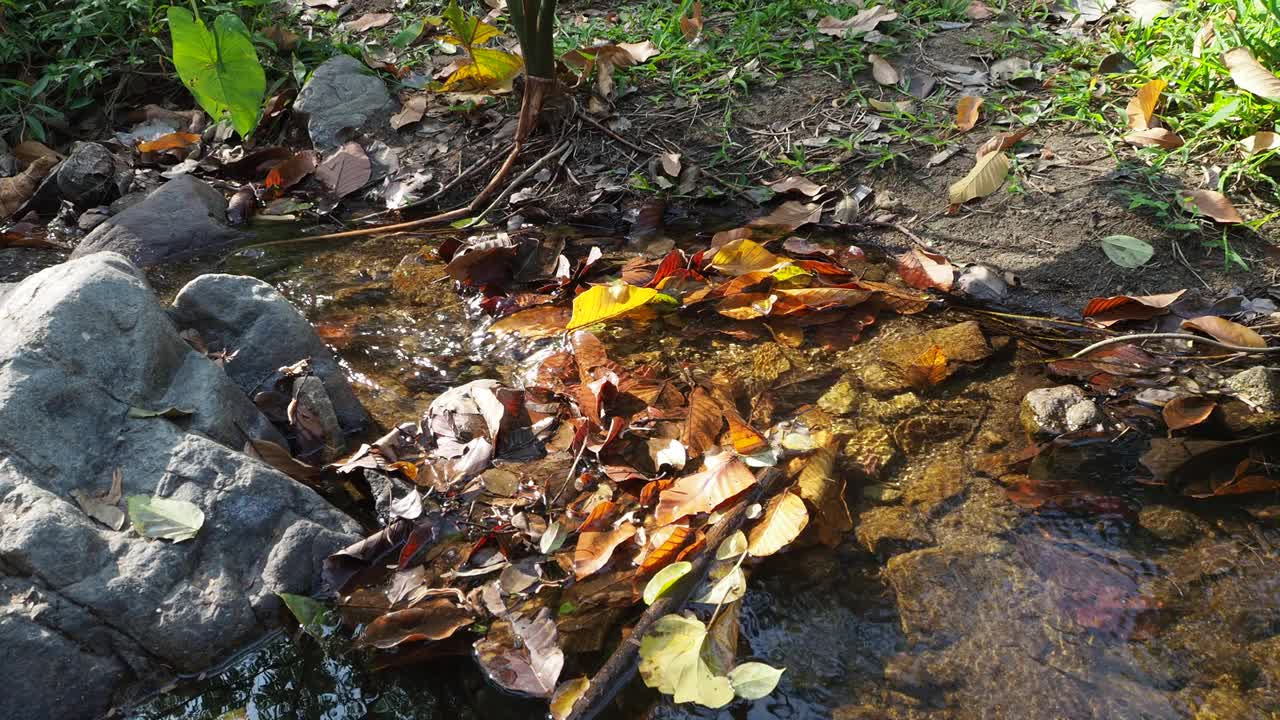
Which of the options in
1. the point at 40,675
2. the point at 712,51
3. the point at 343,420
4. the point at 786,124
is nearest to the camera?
the point at 40,675

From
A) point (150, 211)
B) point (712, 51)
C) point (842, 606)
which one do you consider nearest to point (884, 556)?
point (842, 606)

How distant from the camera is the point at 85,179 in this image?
364 cm

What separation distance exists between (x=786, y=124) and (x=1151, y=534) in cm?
200

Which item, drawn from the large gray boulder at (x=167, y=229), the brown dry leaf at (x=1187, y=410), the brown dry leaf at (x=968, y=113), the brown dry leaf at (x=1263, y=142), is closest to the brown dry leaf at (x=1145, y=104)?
the brown dry leaf at (x=1263, y=142)

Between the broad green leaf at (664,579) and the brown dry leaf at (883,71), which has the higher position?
the brown dry leaf at (883,71)

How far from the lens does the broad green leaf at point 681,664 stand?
1.63m

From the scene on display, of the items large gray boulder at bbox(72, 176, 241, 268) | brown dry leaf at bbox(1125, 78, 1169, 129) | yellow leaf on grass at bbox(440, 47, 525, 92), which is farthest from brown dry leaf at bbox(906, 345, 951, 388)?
large gray boulder at bbox(72, 176, 241, 268)

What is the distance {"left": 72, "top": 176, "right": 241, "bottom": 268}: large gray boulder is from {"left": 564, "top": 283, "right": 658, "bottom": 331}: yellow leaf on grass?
1.64 metres

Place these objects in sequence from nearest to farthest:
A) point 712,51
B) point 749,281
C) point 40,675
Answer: point 40,675 < point 749,281 < point 712,51

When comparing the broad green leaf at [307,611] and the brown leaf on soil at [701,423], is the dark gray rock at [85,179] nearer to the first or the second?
the broad green leaf at [307,611]

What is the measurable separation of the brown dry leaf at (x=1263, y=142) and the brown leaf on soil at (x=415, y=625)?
107 inches

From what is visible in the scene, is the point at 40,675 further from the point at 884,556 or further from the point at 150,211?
the point at 150,211

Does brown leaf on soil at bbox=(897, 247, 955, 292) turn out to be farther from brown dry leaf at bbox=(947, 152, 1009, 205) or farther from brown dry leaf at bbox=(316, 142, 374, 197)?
brown dry leaf at bbox=(316, 142, 374, 197)

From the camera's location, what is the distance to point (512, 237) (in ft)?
10.3
